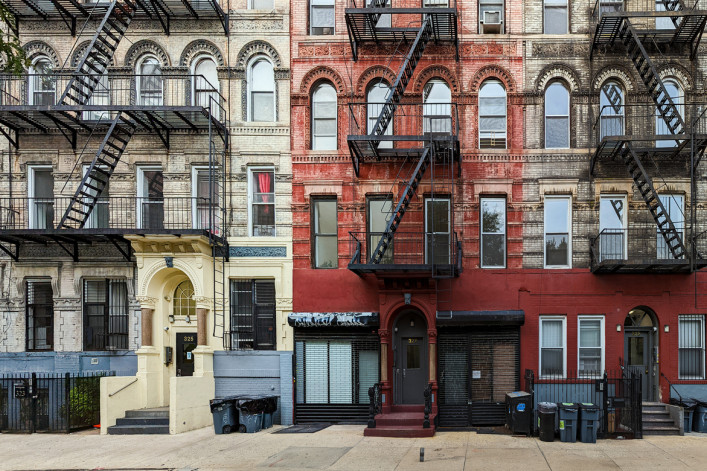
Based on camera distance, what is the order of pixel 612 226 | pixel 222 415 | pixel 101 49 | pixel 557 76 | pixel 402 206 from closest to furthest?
pixel 222 415
pixel 402 206
pixel 101 49
pixel 612 226
pixel 557 76

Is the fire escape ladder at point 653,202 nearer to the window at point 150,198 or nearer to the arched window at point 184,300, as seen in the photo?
the arched window at point 184,300

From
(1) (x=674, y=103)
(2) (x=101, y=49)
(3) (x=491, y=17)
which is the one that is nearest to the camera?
(2) (x=101, y=49)

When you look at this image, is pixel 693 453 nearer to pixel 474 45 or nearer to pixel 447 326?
pixel 447 326

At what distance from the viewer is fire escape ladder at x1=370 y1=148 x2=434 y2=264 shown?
56.5ft

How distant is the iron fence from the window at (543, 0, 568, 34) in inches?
654

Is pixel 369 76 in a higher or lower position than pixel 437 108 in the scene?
higher

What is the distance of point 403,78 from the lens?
60.3ft

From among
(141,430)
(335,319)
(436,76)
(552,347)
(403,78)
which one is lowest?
(141,430)

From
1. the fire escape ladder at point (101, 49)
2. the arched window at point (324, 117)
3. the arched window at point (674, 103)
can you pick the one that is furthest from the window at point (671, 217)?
the fire escape ladder at point (101, 49)

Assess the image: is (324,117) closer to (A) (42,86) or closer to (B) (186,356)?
(B) (186,356)

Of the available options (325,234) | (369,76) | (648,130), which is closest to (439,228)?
(325,234)

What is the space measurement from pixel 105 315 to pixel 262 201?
224 inches

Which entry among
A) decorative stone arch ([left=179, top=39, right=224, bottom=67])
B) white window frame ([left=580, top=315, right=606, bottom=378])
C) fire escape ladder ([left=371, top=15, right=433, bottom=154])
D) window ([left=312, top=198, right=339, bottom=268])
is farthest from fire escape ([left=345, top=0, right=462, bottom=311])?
decorative stone arch ([left=179, top=39, right=224, bottom=67])

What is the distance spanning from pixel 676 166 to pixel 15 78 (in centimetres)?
1940
